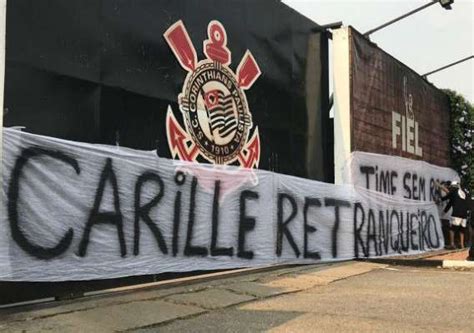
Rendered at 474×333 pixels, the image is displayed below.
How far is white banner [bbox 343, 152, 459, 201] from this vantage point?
11.8 m

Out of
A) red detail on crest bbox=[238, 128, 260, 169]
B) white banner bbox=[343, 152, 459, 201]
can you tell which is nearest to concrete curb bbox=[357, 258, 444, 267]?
white banner bbox=[343, 152, 459, 201]

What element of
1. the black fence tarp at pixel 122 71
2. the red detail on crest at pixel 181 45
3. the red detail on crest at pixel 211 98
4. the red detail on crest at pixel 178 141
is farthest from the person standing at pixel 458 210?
the red detail on crest at pixel 181 45

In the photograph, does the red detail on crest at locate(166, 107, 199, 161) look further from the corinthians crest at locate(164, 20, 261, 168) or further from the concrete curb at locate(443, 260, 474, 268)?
the concrete curb at locate(443, 260, 474, 268)

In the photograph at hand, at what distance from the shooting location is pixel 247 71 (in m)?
9.34

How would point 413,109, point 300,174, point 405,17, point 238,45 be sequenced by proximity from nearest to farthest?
point 238,45, point 300,174, point 405,17, point 413,109

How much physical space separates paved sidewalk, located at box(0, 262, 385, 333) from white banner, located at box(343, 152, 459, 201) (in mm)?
3505

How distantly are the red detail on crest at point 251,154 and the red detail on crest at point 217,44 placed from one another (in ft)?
4.15

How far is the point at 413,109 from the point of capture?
14.9 m

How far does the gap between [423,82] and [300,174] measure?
6697mm

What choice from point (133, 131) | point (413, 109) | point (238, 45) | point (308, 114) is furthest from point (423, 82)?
point (133, 131)

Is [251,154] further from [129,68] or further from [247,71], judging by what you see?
[129,68]

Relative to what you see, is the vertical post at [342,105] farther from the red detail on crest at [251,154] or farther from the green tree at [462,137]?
the green tree at [462,137]

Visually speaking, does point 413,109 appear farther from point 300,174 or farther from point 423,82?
point 300,174

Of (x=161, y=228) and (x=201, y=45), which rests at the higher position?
(x=201, y=45)
